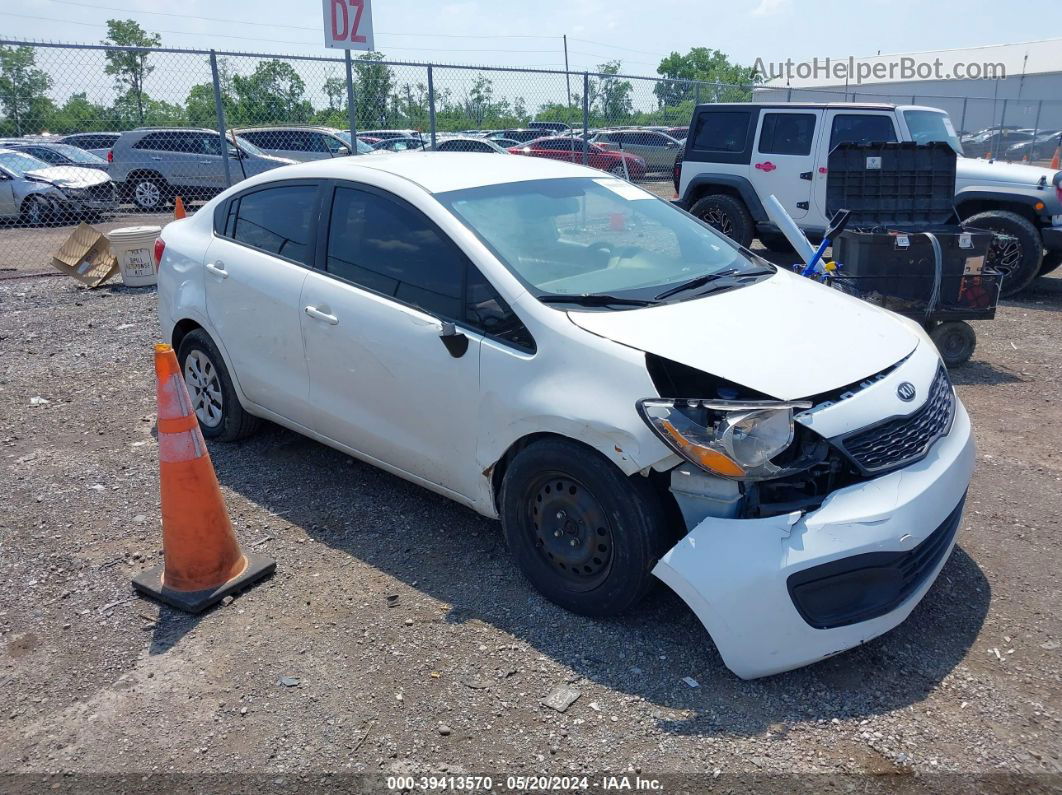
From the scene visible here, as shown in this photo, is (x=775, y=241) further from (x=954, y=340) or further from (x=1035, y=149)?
(x=1035, y=149)

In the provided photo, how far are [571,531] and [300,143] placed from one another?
48.6ft

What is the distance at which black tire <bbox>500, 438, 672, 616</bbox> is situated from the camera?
3020 mm

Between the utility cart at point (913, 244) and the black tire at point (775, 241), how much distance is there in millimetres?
2947

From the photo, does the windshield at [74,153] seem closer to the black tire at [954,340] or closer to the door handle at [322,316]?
the door handle at [322,316]

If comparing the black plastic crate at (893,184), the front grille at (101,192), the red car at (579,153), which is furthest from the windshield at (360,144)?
the black plastic crate at (893,184)

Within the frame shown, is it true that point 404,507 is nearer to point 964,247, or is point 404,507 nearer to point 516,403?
point 516,403

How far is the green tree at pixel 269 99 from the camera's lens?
35.4 feet

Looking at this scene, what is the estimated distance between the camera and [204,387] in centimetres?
511

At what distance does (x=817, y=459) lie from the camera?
115 inches

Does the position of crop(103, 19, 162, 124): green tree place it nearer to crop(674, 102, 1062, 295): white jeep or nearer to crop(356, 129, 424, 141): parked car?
crop(356, 129, 424, 141): parked car

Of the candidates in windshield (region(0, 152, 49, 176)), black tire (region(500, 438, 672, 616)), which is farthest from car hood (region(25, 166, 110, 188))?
black tire (region(500, 438, 672, 616))

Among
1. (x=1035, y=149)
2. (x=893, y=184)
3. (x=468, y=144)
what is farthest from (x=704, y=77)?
(x=893, y=184)

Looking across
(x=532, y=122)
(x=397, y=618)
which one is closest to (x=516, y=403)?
(x=397, y=618)

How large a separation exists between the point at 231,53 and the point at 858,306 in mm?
8282
